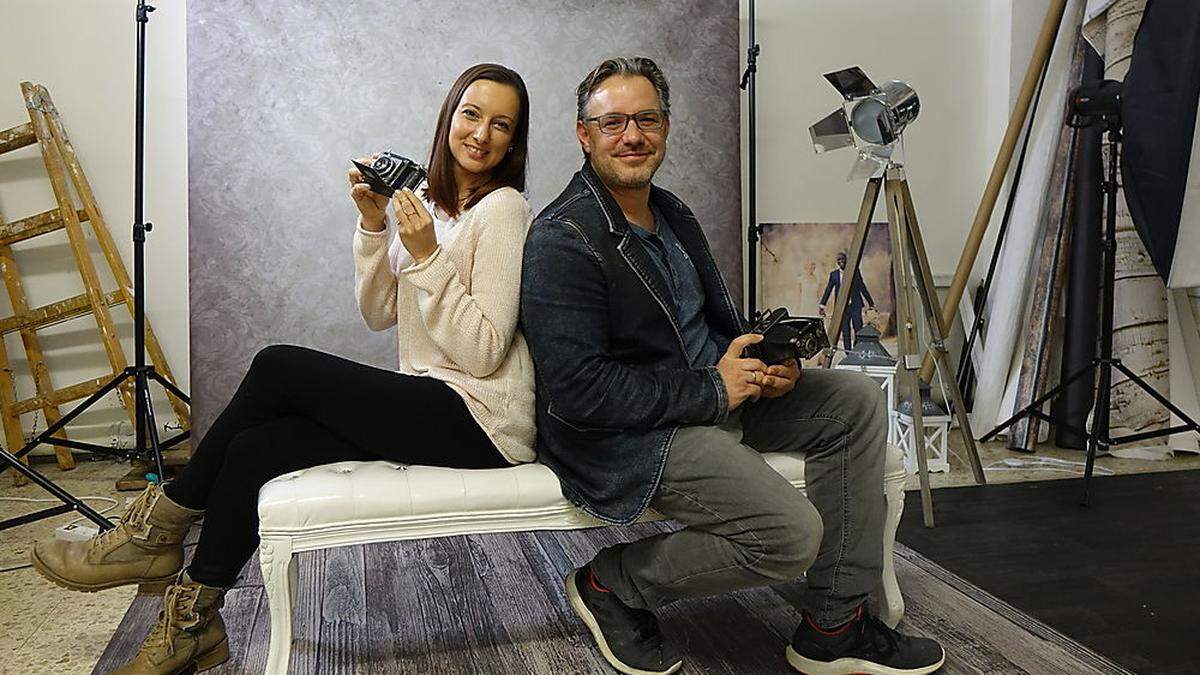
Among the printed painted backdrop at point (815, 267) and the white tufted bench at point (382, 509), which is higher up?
the printed painted backdrop at point (815, 267)

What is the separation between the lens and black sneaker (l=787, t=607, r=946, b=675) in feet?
6.10

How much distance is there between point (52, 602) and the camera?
2.30 meters

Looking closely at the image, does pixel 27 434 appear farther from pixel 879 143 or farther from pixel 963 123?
pixel 963 123

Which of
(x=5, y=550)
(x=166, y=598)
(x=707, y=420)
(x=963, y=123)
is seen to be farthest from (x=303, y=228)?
(x=963, y=123)

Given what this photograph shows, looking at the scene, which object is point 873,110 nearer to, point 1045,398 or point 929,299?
point 929,299

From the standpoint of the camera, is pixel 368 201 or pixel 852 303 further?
pixel 852 303

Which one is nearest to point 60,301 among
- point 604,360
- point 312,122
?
point 312,122

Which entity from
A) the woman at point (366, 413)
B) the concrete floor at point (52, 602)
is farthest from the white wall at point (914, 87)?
the woman at point (366, 413)

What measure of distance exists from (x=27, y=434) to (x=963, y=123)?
3.86m

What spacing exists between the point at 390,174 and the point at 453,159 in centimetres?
18

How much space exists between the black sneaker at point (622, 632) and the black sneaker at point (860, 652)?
24 centimetres

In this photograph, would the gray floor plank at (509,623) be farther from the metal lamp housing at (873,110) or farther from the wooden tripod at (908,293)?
the metal lamp housing at (873,110)

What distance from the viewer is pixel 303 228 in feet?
10.6

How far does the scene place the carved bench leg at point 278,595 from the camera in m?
1.72
